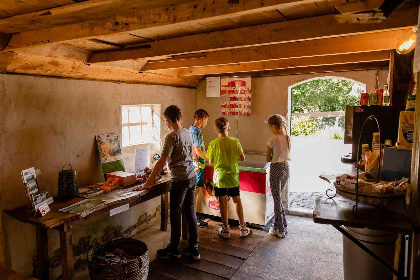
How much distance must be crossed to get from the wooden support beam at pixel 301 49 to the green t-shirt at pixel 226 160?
4.02 feet

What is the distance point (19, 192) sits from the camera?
3580 mm

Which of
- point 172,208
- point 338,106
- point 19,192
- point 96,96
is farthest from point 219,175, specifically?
point 338,106

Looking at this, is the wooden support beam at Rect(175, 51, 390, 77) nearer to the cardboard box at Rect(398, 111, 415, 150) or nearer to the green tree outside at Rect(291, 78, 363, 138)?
the cardboard box at Rect(398, 111, 415, 150)

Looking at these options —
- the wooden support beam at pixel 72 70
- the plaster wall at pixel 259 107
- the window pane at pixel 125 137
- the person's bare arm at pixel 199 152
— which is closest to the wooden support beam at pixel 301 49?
the wooden support beam at pixel 72 70

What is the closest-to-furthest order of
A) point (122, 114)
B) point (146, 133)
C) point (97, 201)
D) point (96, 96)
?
point (97, 201) → point (96, 96) → point (122, 114) → point (146, 133)

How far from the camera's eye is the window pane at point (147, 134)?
570 centimetres

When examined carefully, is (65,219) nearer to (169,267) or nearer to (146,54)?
(169,267)

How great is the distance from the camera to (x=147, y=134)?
5.76m

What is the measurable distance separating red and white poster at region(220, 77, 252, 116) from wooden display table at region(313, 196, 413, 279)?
13.9 feet

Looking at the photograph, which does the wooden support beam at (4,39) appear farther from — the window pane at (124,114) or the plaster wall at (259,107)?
the plaster wall at (259,107)

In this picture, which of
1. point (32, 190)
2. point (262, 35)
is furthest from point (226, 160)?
point (32, 190)

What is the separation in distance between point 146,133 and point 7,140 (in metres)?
2.55

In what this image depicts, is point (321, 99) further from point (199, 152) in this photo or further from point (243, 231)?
point (243, 231)

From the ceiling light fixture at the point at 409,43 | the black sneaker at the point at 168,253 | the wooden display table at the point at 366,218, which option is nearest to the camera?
the wooden display table at the point at 366,218
